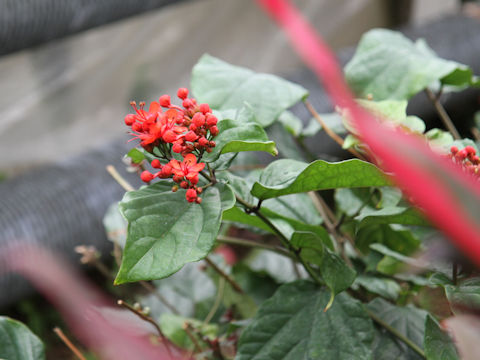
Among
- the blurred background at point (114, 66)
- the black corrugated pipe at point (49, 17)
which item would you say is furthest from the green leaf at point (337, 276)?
the blurred background at point (114, 66)

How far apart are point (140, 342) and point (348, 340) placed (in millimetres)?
204

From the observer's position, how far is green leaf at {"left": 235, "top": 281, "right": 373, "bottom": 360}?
325 millimetres

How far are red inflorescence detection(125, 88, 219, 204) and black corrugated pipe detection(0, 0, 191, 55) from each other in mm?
842

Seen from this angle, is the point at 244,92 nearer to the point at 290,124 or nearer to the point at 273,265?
the point at 290,124

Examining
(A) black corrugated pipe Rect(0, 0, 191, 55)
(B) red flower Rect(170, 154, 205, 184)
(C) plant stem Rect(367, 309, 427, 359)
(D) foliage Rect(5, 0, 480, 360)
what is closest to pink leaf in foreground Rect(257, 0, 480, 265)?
(D) foliage Rect(5, 0, 480, 360)

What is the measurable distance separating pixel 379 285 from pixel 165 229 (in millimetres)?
194

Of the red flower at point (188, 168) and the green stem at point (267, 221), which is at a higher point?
the red flower at point (188, 168)

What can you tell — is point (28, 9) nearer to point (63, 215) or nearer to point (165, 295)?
point (63, 215)

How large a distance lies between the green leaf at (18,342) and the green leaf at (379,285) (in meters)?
0.23

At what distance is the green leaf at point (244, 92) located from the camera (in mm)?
413

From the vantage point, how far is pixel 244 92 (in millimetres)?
419

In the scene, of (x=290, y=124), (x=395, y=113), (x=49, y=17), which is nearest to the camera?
(x=395, y=113)

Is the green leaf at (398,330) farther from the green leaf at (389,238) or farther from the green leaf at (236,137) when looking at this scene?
the green leaf at (236,137)

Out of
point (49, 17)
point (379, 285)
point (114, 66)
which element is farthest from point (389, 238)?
point (114, 66)
